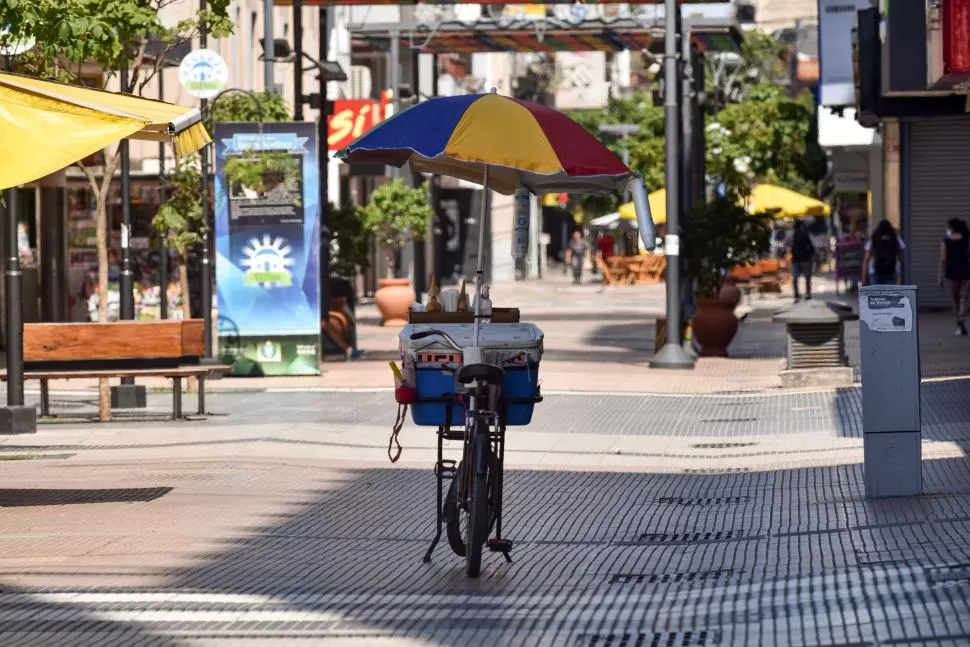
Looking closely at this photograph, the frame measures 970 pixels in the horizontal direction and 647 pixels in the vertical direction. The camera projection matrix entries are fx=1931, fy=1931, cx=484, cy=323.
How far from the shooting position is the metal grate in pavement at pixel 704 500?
11852mm

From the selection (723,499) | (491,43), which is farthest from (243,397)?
(491,43)

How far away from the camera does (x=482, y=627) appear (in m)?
7.71

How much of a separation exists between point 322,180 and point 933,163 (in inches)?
494

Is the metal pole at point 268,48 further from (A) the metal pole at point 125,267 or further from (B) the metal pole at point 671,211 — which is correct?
(B) the metal pole at point 671,211

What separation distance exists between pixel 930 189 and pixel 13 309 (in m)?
21.4

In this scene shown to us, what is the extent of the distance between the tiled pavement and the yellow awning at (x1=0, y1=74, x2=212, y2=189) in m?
1.98

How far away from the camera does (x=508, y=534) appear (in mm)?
10562

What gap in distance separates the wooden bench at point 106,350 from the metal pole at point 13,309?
0.71 meters

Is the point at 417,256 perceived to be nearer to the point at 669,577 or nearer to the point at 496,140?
the point at 496,140

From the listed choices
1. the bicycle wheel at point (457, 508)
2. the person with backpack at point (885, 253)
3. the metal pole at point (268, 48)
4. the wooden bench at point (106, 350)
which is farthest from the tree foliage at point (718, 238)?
the bicycle wheel at point (457, 508)

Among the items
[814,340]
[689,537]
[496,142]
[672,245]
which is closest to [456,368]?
[496,142]

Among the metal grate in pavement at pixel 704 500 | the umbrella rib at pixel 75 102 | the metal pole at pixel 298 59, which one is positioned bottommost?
the metal grate in pavement at pixel 704 500

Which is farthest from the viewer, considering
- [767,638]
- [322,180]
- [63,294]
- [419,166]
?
[63,294]

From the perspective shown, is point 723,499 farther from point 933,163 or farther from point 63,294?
point 933,163
